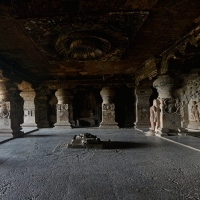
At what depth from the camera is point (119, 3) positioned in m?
3.21

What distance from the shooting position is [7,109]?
7.48 meters

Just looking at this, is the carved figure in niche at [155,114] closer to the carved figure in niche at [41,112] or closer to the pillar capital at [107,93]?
the pillar capital at [107,93]

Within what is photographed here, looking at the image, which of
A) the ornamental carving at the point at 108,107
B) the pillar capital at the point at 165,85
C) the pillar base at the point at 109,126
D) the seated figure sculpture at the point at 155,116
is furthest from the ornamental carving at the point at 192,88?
the pillar base at the point at 109,126

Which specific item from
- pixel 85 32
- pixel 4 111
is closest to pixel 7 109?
pixel 4 111

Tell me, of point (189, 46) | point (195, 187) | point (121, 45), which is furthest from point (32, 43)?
point (195, 187)

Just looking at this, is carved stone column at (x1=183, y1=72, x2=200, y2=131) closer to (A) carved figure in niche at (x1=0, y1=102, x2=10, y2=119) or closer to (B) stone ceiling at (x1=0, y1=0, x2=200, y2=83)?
(B) stone ceiling at (x1=0, y1=0, x2=200, y2=83)

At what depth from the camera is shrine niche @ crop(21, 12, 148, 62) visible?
3.70 meters

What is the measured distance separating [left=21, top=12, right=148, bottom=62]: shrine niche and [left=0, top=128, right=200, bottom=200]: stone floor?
9.37ft

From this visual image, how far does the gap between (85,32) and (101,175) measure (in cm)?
316

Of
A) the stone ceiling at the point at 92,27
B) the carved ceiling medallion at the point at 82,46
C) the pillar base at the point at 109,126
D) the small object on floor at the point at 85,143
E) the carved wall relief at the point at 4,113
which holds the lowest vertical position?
the pillar base at the point at 109,126

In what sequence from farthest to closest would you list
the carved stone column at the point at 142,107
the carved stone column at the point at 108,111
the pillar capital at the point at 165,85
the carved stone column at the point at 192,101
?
the carved stone column at the point at 108,111, the carved stone column at the point at 142,107, the carved stone column at the point at 192,101, the pillar capital at the point at 165,85

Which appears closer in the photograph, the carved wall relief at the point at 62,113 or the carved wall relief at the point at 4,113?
the carved wall relief at the point at 4,113

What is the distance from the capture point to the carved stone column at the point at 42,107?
11.7 meters

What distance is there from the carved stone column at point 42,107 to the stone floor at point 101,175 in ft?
24.5
